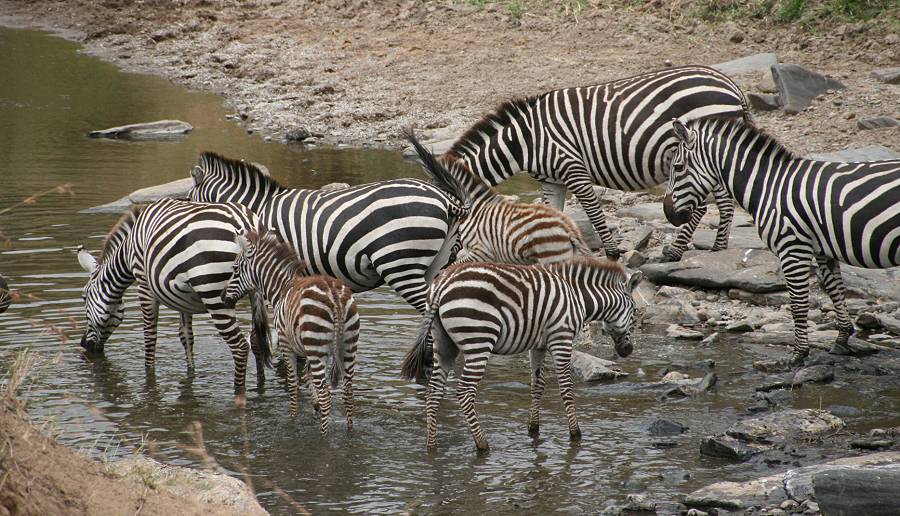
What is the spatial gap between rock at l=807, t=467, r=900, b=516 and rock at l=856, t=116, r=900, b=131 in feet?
35.3

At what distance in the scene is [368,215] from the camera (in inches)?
380

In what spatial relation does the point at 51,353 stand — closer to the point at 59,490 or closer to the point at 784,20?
the point at 59,490

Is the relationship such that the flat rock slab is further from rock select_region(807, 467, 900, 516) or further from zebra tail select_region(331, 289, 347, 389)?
rock select_region(807, 467, 900, 516)

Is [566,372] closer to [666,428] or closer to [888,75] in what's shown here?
[666,428]

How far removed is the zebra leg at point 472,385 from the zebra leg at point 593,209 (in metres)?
4.63

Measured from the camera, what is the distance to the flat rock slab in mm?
15836

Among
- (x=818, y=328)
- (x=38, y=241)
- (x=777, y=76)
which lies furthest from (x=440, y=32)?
(x=818, y=328)

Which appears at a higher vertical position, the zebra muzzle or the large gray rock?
the zebra muzzle

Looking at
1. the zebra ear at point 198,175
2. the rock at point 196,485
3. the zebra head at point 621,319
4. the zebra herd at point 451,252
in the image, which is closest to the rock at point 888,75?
the zebra herd at point 451,252

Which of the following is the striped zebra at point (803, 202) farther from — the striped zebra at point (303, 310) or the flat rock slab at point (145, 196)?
the flat rock slab at point (145, 196)

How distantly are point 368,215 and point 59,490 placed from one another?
4380 mm

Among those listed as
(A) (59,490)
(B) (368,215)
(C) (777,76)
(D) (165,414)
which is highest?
(C) (777,76)

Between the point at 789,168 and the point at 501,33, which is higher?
the point at 501,33

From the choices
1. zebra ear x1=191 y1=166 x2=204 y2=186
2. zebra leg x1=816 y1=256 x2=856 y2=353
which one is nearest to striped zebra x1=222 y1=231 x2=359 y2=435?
zebra ear x1=191 y1=166 x2=204 y2=186
